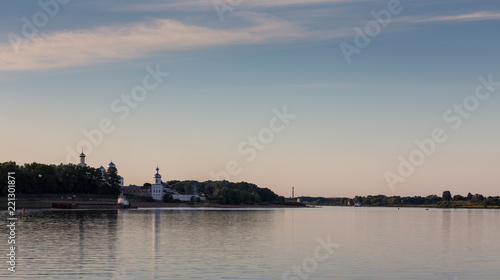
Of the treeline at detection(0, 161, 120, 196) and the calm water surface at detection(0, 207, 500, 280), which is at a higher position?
the treeline at detection(0, 161, 120, 196)

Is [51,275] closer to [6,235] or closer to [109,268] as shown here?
[109,268]

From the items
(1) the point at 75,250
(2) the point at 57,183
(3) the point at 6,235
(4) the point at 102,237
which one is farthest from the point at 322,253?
A: (2) the point at 57,183

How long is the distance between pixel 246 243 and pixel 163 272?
19106mm

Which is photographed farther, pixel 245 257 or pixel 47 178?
pixel 47 178

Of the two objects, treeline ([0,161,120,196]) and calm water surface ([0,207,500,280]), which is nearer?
calm water surface ([0,207,500,280])

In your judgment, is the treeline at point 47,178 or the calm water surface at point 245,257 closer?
the calm water surface at point 245,257

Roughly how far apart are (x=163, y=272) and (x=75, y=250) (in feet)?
44.3

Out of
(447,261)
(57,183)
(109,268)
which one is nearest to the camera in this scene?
(109,268)

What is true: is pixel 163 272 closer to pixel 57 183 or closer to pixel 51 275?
pixel 51 275

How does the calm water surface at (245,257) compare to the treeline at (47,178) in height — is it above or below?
below

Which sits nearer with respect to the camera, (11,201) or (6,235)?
(6,235)

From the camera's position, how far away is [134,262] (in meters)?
39.7

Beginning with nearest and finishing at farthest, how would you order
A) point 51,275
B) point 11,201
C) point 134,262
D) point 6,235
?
point 51,275, point 134,262, point 6,235, point 11,201

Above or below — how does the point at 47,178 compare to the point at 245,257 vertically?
above
